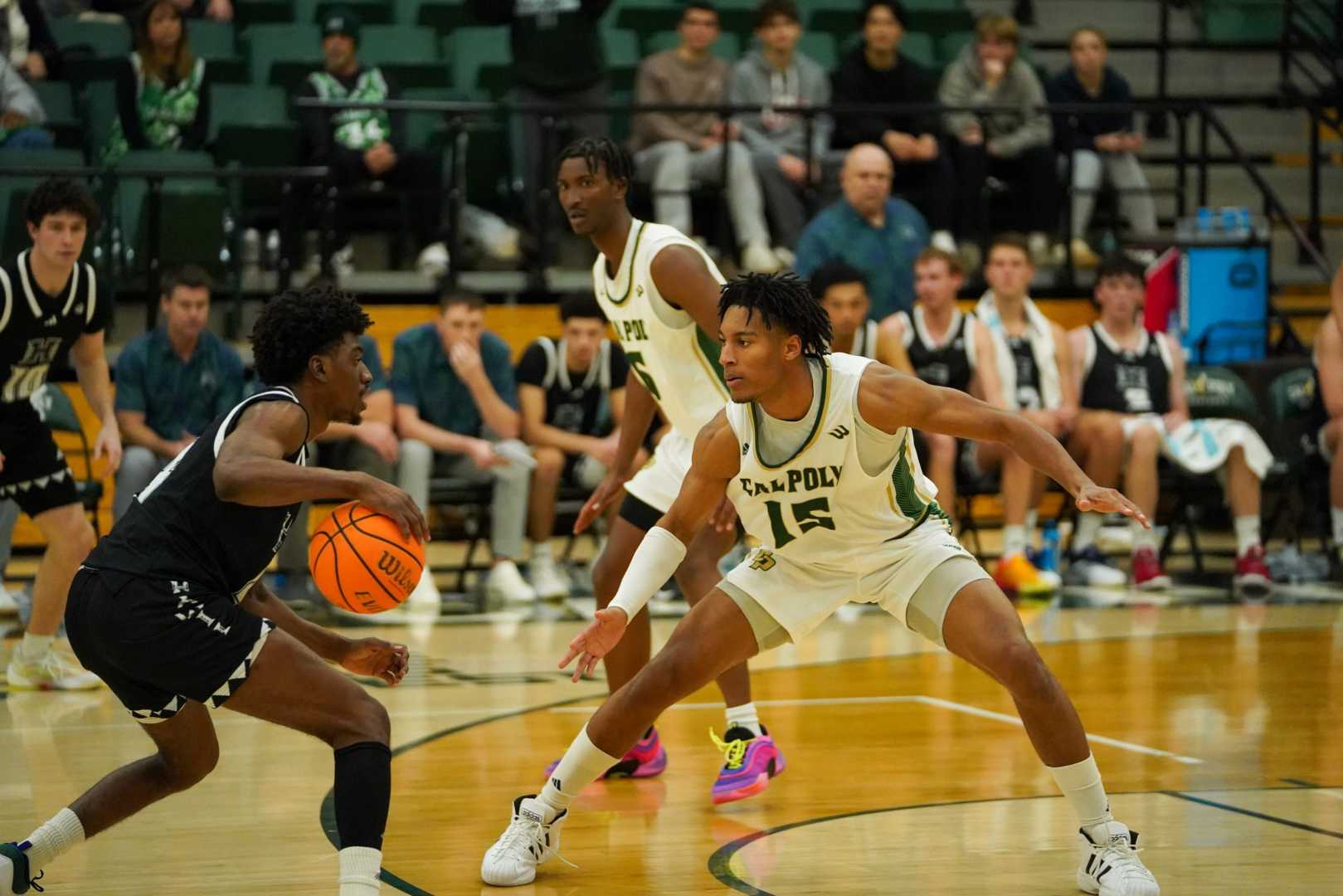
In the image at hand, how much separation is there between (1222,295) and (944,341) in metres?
2.41

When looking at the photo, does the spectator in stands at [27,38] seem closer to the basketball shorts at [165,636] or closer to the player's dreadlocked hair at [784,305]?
the player's dreadlocked hair at [784,305]

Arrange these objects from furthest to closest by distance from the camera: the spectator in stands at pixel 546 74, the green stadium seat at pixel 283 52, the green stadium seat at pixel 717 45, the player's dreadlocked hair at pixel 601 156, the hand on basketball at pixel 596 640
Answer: the green stadium seat at pixel 717 45
the green stadium seat at pixel 283 52
the spectator in stands at pixel 546 74
the player's dreadlocked hair at pixel 601 156
the hand on basketball at pixel 596 640

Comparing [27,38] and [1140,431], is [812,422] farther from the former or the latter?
[27,38]

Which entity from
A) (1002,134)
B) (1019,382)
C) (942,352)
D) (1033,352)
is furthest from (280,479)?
(1002,134)

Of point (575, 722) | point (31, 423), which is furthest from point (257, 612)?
point (31, 423)

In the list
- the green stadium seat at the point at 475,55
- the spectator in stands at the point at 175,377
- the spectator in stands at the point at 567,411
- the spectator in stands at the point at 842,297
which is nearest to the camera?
the spectator in stands at the point at 842,297

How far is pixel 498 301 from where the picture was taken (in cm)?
1156

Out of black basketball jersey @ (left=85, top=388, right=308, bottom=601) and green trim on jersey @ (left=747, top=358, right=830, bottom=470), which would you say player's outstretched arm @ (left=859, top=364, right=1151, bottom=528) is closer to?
green trim on jersey @ (left=747, top=358, right=830, bottom=470)

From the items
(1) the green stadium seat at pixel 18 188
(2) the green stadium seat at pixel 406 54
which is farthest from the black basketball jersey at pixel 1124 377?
(1) the green stadium seat at pixel 18 188

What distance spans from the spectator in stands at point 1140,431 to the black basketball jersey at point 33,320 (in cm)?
541

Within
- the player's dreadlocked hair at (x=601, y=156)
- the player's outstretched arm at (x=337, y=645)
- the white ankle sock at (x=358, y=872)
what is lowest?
the white ankle sock at (x=358, y=872)

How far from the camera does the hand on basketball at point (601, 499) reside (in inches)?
220

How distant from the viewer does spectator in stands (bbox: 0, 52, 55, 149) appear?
1050cm

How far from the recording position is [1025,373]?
1029 cm
